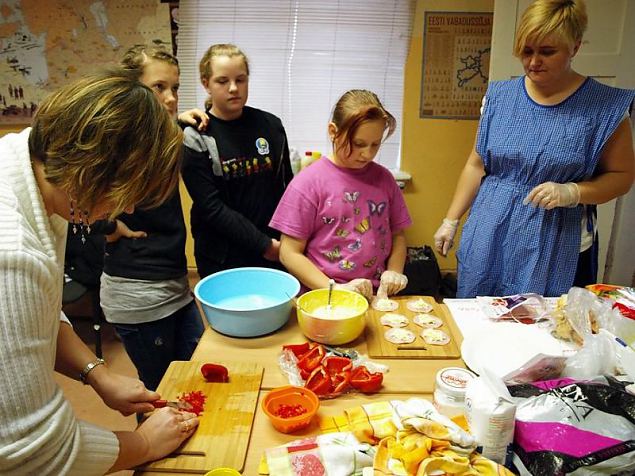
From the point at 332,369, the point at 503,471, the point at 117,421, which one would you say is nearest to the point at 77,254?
the point at 117,421

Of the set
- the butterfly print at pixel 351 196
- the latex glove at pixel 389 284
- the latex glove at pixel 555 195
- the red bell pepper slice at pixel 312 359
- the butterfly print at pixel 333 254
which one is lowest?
the red bell pepper slice at pixel 312 359

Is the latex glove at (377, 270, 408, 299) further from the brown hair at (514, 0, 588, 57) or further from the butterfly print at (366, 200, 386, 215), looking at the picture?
the brown hair at (514, 0, 588, 57)

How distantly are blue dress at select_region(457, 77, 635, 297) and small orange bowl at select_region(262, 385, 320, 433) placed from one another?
0.92 meters

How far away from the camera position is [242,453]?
86cm

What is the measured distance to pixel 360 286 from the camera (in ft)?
4.42

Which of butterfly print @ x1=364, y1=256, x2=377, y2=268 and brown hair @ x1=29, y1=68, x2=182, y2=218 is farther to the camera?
butterfly print @ x1=364, y1=256, x2=377, y2=268

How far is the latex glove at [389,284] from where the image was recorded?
1419 mm

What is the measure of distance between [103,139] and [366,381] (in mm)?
680

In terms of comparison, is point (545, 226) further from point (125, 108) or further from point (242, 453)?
point (125, 108)

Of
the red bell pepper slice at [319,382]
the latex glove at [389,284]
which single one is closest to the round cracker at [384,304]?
the latex glove at [389,284]

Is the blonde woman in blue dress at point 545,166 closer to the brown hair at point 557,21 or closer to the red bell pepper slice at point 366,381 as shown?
the brown hair at point 557,21

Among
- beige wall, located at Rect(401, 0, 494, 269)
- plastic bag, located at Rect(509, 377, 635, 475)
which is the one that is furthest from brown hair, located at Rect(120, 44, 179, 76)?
beige wall, located at Rect(401, 0, 494, 269)

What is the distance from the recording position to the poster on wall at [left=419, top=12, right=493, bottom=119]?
296cm

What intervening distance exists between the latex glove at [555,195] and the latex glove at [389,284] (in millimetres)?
474
